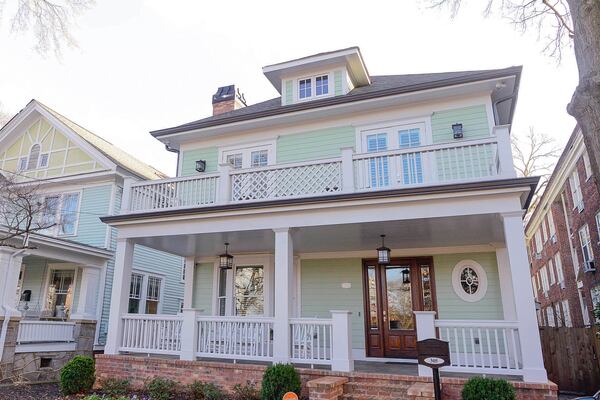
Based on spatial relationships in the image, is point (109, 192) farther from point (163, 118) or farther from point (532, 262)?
point (532, 262)

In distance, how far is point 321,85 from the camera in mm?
11547

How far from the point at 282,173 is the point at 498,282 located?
515 cm

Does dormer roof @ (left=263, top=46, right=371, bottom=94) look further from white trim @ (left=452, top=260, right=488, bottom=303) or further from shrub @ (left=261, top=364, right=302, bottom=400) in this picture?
shrub @ (left=261, top=364, right=302, bottom=400)

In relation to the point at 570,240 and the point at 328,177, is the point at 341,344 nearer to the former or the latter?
the point at 328,177

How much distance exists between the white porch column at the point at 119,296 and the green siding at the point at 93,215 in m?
5.20

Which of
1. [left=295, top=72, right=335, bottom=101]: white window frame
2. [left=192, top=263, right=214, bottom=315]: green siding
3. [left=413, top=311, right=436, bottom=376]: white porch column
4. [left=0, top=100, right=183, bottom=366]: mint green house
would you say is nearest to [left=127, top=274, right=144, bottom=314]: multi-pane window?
[left=0, top=100, right=183, bottom=366]: mint green house

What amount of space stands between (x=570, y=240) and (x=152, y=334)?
16571 millimetres

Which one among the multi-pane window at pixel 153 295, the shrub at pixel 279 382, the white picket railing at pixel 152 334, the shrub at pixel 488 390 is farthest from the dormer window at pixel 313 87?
the multi-pane window at pixel 153 295

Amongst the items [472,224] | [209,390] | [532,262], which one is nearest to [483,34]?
[472,224]

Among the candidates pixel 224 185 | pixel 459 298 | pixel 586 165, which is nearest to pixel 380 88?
pixel 224 185

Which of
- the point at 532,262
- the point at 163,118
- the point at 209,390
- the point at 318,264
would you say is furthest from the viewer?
the point at 532,262

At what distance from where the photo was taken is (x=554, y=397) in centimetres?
583

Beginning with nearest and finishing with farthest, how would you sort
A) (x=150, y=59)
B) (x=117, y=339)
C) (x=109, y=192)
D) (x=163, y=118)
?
1. (x=117, y=339)
2. (x=150, y=59)
3. (x=109, y=192)
4. (x=163, y=118)

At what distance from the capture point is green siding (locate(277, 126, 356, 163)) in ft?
33.9
